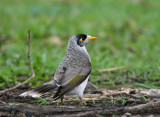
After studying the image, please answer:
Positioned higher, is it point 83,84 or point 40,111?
point 83,84

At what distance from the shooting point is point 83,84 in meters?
4.49

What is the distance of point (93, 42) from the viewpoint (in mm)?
9320

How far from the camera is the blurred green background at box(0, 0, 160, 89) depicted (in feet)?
20.3

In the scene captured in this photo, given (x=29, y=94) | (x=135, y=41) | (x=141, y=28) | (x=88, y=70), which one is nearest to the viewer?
(x=29, y=94)

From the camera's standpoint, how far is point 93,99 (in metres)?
4.51

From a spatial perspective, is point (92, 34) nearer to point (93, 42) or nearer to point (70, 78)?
point (93, 42)

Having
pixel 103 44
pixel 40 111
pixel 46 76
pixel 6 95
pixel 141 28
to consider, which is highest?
pixel 141 28

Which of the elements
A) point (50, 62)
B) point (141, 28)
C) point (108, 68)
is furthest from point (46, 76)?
point (141, 28)

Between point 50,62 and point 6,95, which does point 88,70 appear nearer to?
point 6,95

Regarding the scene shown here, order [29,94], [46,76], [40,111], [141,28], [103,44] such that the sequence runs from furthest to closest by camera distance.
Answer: [141,28] → [103,44] → [46,76] → [29,94] → [40,111]

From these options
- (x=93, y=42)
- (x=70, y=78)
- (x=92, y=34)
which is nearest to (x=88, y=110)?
(x=70, y=78)

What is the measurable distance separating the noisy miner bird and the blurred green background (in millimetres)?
840

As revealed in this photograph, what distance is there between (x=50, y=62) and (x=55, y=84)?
2.57 metres

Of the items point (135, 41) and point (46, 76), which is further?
point (135, 41)
